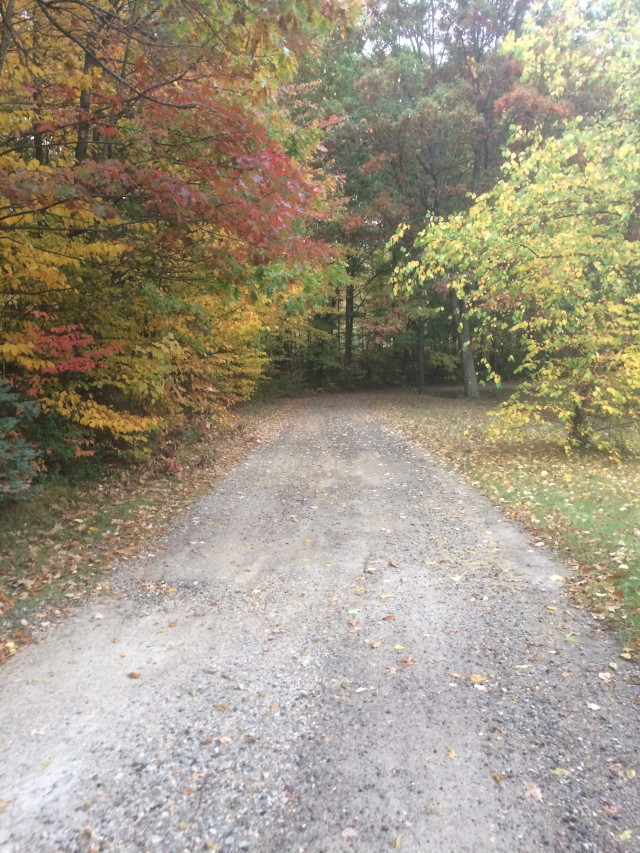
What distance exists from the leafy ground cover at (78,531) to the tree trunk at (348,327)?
69.5 feet

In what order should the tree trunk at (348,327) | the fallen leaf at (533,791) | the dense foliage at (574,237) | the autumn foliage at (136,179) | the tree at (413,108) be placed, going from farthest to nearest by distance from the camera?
1. the tree trunk at (348,327)
2. the tree at (413,108)
3. the dense foliage at (574,237)
4. the autumn foliage at (136,179)
5. the fallen leaf at (533,791)

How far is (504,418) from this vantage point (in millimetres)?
10133

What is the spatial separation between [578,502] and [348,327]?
982 inches

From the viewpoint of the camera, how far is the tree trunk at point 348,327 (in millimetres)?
30047

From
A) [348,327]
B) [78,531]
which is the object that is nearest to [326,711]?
[78,531]

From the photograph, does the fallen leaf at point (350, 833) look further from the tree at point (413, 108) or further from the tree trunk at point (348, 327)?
the tree trunk at point (348, 327)

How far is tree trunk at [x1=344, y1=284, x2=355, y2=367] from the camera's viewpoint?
1183 inches

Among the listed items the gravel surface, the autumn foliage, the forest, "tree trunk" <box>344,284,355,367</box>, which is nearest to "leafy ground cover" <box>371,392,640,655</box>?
the gravel surface

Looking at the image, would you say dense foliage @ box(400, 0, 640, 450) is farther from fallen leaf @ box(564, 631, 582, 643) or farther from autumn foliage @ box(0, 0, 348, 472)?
fallen leaf @ box(564, 631, 582, 643)

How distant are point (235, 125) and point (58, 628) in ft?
15.4

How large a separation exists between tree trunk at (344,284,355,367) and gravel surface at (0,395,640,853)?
Answer: 83.3 feet

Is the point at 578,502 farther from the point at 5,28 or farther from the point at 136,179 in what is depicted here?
the point at 5,28

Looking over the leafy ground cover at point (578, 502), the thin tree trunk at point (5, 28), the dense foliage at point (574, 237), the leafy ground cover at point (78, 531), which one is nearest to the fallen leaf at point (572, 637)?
the leafy ground cover at point (578, 502)

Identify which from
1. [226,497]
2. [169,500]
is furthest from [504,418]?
[169,500]
